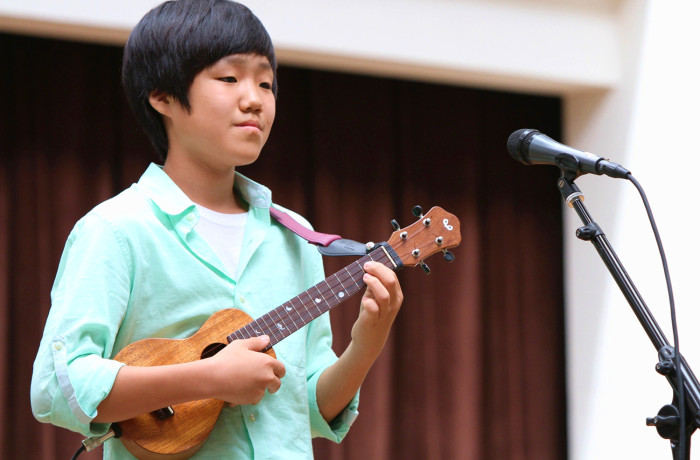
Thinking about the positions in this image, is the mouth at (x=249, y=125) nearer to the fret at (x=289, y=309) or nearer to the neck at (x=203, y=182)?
the neck at (x=203, y=182)

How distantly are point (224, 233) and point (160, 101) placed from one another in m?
0.26

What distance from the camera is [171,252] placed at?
1.39 metres

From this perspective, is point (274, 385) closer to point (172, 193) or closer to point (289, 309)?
point (289, 309)

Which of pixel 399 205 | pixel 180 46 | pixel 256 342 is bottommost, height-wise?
pixel 256 342

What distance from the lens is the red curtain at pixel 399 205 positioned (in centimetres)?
300

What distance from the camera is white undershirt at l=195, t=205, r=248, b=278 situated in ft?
4.76

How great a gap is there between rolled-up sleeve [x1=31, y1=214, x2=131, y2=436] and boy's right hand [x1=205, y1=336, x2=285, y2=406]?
0.15 m

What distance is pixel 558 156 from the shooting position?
1.36 meters

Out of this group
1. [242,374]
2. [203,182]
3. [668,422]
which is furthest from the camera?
[203,182]

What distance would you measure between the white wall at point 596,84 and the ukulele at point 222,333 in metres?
1.65

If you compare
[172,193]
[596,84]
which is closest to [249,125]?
[172,193]

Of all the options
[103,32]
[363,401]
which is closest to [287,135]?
[103,32]

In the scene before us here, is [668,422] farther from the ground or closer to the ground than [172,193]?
closer to the ground

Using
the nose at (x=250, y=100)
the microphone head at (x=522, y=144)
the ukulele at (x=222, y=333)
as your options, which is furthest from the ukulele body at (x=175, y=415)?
the microphone head at (x=522, y=144)
